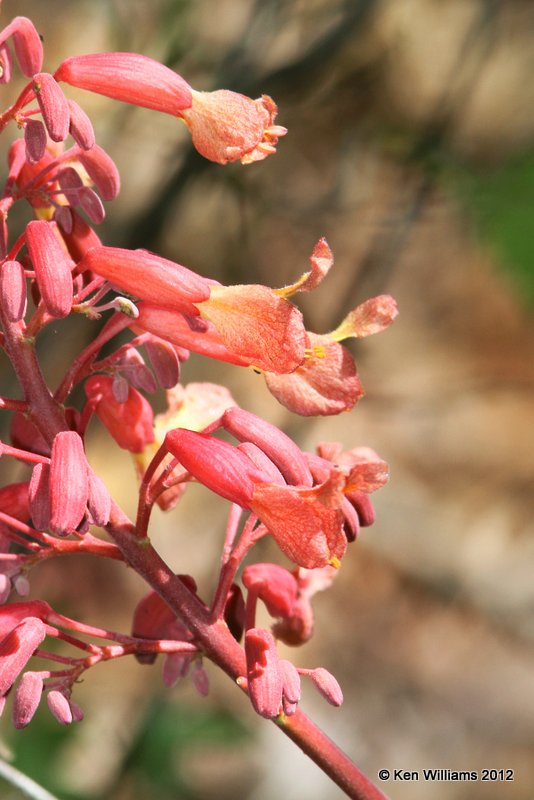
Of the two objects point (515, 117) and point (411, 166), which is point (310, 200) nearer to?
point (411, 166)

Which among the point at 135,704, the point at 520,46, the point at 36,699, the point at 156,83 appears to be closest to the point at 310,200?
the point at 520,46

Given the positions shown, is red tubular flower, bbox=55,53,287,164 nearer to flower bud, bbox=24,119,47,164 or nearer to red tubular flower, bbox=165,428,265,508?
flower bud, bbox=24,119,47,164

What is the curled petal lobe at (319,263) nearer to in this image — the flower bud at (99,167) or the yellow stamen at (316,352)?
the yellow stamen at (316,352)

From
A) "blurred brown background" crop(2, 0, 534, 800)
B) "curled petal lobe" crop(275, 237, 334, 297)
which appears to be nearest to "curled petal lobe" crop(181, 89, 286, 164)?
"curled petal lobe" crop(275, 237, 334, 297)

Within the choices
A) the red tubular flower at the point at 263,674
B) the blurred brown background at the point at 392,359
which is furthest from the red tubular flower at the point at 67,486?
the blurred brown background at the point at 392,359

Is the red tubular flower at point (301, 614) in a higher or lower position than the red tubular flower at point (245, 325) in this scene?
lower

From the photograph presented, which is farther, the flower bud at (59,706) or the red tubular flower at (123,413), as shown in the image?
the red tubular flower at (123,413)
